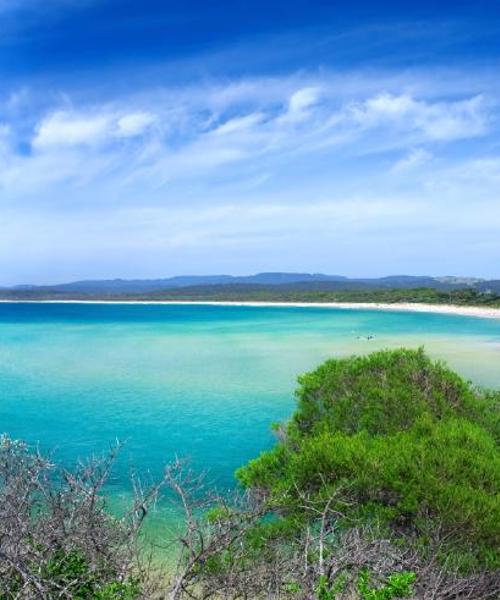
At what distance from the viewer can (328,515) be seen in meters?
9.48

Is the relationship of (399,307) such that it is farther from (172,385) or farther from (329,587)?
(329,587)

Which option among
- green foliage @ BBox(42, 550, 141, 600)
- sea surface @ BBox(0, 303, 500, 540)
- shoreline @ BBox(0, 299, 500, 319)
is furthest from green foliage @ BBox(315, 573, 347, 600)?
shoreline @ BBox(0, 299, 500, 319)

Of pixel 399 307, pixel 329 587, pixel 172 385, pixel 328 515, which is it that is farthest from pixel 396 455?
pixel 399 307

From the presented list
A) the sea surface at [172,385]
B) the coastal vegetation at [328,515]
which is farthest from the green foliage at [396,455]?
the sea surface at [172,385]

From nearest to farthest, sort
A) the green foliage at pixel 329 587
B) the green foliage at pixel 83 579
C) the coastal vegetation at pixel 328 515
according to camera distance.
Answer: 1. the green foliage at pixel 329 587
2. the green foliage at pixel 83 579
3. the coastal vegetation at pixel 328 515

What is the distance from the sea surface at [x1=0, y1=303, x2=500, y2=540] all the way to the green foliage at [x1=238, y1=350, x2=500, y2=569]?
434 centimetres

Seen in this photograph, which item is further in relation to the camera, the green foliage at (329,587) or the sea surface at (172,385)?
the sea surface at (172,385)

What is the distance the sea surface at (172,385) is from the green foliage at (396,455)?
4.34 meters

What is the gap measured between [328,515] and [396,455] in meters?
1.50

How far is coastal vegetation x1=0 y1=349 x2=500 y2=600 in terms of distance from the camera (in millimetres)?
6773

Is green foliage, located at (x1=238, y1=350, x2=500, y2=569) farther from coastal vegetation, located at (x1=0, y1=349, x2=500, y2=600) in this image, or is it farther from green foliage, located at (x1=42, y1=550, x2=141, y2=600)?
green foliage, located at (x1=42, y1=550, x2=141, y2=600)

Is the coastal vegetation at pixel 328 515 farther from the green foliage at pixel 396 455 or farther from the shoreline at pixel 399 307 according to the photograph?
the shoreline at pixel 399 307

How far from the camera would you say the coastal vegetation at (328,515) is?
22.2ft

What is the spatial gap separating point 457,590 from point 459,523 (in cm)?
155
